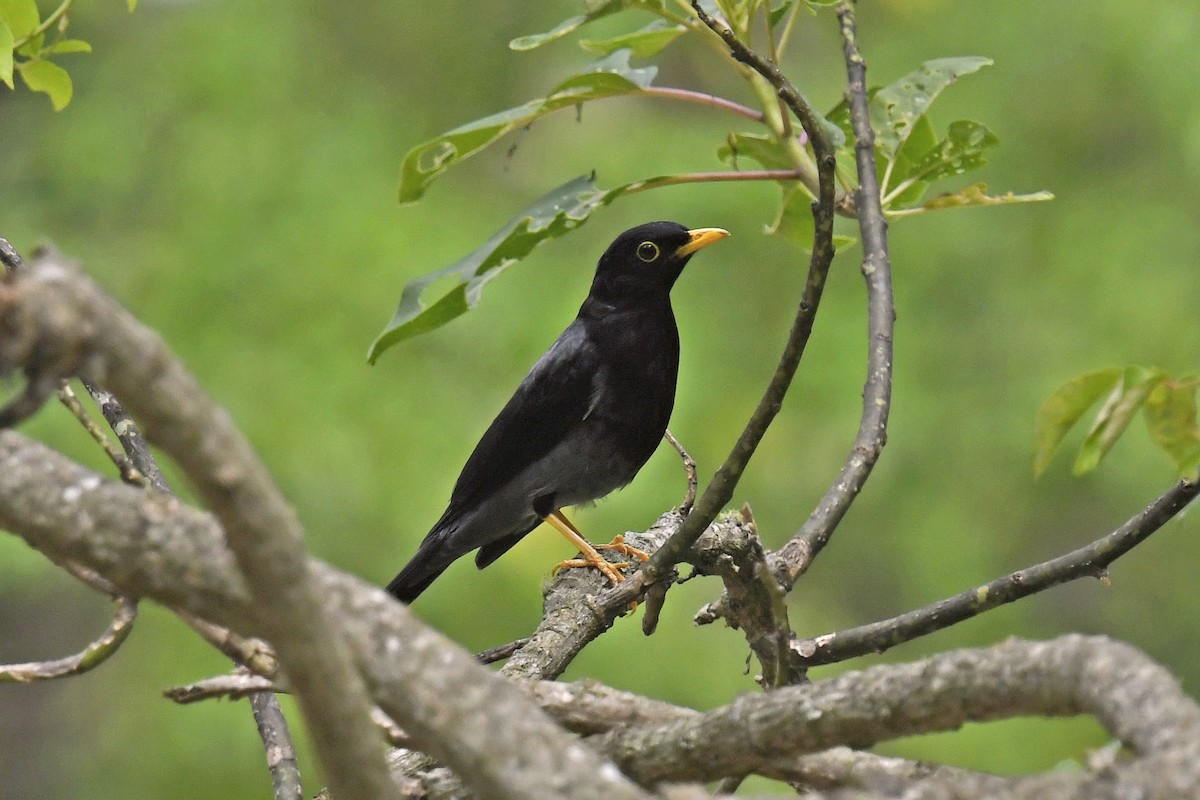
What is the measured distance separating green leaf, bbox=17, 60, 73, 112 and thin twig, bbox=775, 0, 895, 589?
1.75 meters

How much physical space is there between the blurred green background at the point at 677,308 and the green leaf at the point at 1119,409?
171 inches

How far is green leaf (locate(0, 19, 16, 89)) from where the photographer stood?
2.45 metres

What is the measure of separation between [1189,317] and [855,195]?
198 inches

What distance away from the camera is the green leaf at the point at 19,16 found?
2.61 m

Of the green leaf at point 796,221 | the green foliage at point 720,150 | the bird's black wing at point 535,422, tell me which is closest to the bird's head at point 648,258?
the bird's black wing at point 535,422

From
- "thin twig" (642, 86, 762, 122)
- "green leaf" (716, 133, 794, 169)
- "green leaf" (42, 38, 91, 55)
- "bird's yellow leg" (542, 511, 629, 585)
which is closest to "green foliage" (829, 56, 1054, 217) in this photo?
"green leaf" (716, 133, 794, 169)

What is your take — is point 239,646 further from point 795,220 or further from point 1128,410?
point 795,220

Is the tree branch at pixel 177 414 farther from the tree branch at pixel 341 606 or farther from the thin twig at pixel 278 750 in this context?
the thin twig at pixel 278 750

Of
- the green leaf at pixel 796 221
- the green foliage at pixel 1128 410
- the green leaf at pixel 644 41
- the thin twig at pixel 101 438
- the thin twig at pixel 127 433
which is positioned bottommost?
the green foliage at pixel 1128 410

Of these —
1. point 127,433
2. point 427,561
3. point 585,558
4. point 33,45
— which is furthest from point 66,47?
point 427,561

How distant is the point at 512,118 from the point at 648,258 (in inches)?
96.3

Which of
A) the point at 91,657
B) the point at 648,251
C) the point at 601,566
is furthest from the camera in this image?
the point at 648,251

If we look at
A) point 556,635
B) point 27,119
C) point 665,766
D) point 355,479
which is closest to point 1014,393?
point 355,479

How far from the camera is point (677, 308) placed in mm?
7227
